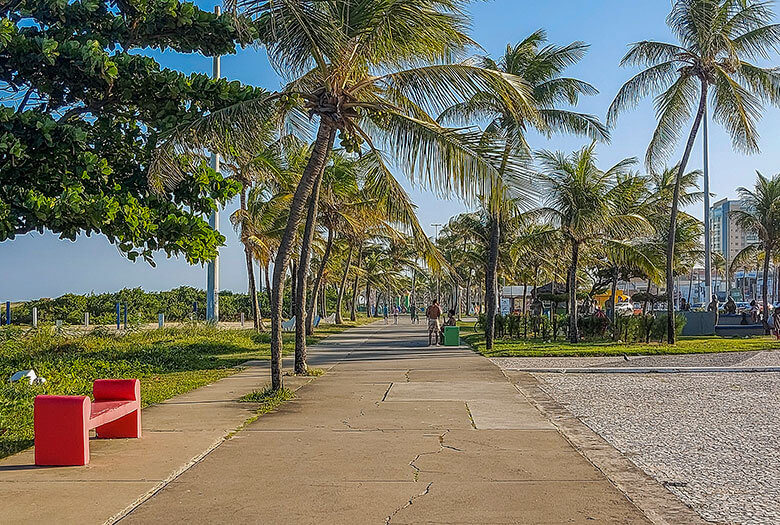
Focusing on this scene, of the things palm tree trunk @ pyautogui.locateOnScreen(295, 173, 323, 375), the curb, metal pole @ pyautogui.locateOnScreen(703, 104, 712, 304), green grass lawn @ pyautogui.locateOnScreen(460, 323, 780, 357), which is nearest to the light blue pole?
metal pole @ pyautogui.locateOnScreen(703, 104, 712, 304)

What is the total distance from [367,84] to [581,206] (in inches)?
585

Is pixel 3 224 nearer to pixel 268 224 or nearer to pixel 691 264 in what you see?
pixel 268 224

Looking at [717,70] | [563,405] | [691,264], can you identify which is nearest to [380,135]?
[563,405]

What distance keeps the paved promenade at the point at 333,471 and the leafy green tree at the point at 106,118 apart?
2.43 m

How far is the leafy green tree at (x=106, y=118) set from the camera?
28.1 ft

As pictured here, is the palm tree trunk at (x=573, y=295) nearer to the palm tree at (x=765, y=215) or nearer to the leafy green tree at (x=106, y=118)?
the palm tree at (x=765, y=215)

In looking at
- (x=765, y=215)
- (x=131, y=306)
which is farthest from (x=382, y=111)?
(x=131, y=306)

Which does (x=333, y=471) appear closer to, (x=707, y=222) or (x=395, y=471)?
(x=395, y=471)

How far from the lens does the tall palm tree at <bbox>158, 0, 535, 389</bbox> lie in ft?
38.0

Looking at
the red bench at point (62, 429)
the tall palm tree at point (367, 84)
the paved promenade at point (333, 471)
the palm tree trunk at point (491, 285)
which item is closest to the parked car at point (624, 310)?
the palm tree trunk at point (491, 285)

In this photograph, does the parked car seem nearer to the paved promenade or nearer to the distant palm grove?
the distant palm grove

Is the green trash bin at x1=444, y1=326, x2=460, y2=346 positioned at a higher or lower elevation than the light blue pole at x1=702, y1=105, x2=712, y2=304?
lower

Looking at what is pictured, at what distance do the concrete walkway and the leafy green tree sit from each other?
8.59ft

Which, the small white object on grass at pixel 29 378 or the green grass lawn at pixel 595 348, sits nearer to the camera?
the small white object on grass at pixel 29 378
